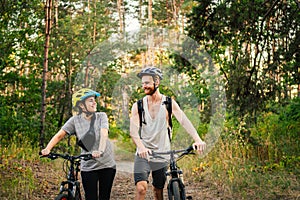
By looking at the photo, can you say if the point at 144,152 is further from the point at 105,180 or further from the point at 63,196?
the point at 63,196

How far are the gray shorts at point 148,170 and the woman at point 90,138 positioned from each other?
262 mm

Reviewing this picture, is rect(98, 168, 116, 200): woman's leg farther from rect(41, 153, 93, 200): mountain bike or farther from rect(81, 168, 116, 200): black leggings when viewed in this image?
rect(41, 153, 93, 200): mountain bike

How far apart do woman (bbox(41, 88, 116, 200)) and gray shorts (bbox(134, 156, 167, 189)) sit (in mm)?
262

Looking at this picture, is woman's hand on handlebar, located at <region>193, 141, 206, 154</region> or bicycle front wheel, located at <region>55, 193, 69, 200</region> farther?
woman's hand on handlebar, located at <region>193, 141, 206, 154</region>

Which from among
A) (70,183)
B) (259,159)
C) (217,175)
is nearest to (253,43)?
(259,159)

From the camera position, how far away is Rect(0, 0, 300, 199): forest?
7.88 m

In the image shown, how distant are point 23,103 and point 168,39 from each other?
200 inches

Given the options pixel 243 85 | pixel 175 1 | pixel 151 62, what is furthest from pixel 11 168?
pixel 175 1

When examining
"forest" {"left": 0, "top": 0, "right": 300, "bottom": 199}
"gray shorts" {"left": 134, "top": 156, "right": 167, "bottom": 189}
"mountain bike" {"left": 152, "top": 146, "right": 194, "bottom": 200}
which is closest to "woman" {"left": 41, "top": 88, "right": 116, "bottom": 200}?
"gray shorts" {"left": 134, "top": 156, "right": 167, "bottom": 189}

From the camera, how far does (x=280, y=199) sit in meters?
6.84

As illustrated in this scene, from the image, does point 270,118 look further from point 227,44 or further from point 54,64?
point 54,64

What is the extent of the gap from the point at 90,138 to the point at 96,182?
1.49 ft

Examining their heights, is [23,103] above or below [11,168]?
above

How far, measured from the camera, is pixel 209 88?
10.0 meters
